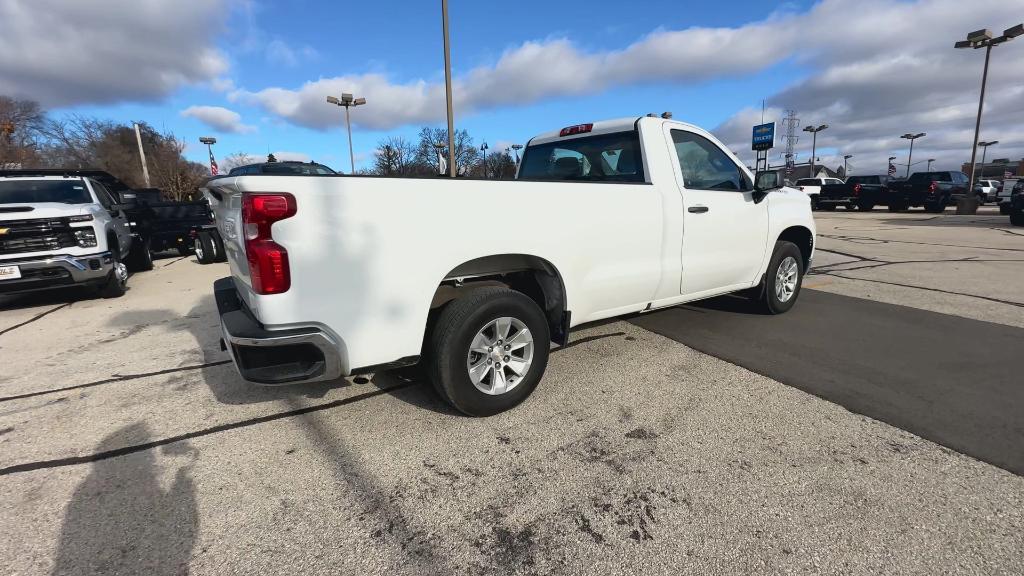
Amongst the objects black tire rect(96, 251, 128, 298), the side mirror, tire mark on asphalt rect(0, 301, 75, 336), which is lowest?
tire mark on asphalt rect(0, 301, 75, 336)

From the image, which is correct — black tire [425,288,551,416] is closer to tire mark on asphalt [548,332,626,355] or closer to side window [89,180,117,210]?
tire mark on asphalt [548,332,626,355]

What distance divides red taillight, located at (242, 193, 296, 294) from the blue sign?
Result: 104 feet

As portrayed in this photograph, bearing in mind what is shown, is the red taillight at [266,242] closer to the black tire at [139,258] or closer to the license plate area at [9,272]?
the license plate area at [9,272]

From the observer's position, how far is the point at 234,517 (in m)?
2.20

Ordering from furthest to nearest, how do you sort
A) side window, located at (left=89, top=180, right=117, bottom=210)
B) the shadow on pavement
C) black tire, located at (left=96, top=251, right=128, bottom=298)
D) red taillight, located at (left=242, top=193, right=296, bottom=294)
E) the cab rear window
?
side window, located at (left=89, top=180, right=117, bottom=210)
black tire, located at (left=96, top=251, right=128, bottom=298)
the cab rear window
red taillight, located at (left=242, top=193, right=296, bottom=294)
the shadow on pavement

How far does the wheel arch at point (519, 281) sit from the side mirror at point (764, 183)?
248cm

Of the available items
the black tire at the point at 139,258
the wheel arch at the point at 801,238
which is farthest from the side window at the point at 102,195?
the wheel arch at the point at 801,238

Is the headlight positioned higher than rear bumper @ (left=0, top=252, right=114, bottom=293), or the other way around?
the headlight

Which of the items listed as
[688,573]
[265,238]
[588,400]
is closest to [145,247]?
[265,238]

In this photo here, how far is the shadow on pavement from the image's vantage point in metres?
1.94

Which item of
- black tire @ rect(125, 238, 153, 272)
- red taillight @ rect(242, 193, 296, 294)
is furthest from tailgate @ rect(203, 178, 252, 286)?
black tire @ rect(125, 238, 153, 272)

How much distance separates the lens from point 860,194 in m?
26.2

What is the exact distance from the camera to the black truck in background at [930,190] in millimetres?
23812

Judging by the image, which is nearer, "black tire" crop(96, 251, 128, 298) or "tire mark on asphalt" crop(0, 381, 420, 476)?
"tire mark on asphalt" crop(0, 381, 420, 476)
